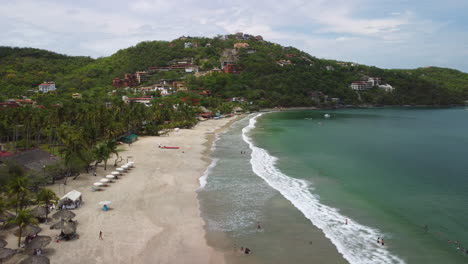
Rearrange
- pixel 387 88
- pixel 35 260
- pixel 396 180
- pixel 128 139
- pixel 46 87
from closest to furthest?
pixel 35 260 → pixel 396 180 → pixel 128 139 → pixel 46 87 → pixel 387 88

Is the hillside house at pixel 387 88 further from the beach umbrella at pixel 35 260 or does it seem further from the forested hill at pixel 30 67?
the beach umbrella at pixel 35 260

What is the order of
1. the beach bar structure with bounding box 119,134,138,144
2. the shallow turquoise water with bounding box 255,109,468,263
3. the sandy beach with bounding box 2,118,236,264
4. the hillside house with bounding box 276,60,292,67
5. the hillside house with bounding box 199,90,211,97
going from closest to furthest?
the sandy beach with bounding box 2,118,236,264
the shallow turquoise water with bounding box 255,109,468,263
the beach bar structure with bounding box 119,134,138,144
the hillside house with bounding box 199,90,211,97
the hillside house with bounding box 276,60,292,67

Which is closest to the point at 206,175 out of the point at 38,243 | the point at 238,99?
the point at 38,243

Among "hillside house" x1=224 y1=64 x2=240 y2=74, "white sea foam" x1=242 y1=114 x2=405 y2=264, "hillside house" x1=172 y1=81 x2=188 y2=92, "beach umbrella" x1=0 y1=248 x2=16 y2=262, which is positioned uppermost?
"hillside house" x1=224 y1=64 x2=240 y2=74

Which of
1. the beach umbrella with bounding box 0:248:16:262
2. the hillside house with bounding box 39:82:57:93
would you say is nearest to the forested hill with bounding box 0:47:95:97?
the hillside house with bounding box 39:82:57:93

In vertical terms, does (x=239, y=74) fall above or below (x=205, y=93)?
above

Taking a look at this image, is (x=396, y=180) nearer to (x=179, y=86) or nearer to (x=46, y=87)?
(x=179, y=86)

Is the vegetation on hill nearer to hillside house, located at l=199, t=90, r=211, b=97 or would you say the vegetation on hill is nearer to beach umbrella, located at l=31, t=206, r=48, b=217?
hillside house, located at l=199, t=90, r=211, b=97

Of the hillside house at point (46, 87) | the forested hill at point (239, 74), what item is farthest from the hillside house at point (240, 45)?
the hillside house at point (46, 87)
